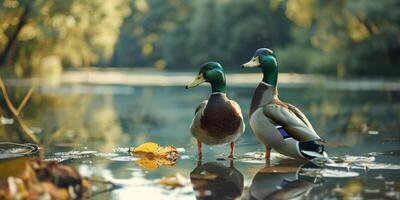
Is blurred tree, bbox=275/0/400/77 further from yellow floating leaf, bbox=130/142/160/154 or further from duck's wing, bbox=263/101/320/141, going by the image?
duck's wing, bbox=263/101/320/141

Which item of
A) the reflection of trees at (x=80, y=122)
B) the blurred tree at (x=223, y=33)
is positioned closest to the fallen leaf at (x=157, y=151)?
the reflection of trees at (x=80, y=122)

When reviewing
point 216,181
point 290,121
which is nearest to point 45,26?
point 290,121

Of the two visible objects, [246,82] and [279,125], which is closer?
[279,125]

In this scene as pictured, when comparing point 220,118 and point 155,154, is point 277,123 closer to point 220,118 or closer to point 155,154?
point 220,118

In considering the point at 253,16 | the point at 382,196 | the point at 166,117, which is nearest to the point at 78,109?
the point at 166,117

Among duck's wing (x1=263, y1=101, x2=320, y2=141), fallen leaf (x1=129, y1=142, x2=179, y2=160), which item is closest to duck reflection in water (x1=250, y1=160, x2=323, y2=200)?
duck's wing (x1=263, y1=101, x2=320, y2=141)

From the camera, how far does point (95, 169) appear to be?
325 inches

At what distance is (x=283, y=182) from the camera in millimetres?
7430

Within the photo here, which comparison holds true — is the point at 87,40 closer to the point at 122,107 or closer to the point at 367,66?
the point at 367,66

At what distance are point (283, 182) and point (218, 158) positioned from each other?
2.00 meters

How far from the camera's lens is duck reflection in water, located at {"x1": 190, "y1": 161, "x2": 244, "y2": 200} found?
263 inches

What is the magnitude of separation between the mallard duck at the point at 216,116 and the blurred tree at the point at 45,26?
21.8 metres

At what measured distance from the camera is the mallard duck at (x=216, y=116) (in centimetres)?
870

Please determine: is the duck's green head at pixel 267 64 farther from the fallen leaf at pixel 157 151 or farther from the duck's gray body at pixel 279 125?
the fallen leaf at pixel 157 151
